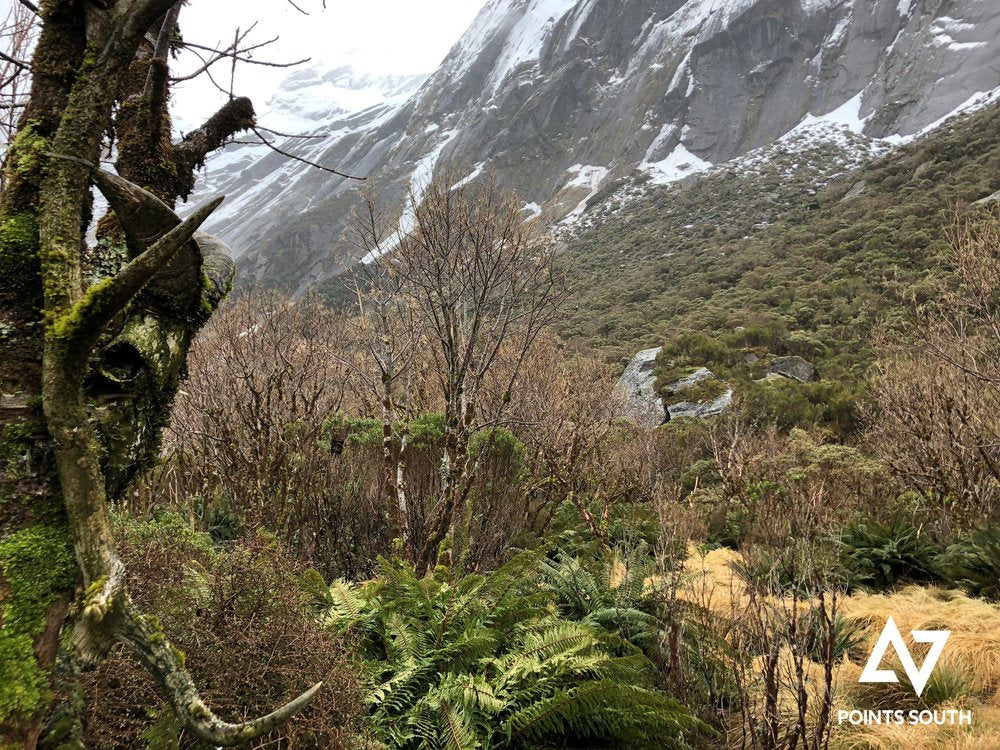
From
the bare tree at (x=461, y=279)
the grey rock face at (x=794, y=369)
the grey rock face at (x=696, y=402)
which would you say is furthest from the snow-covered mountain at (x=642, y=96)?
the bare tree at (x=461, y=279)

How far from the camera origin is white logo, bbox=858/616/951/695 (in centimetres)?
332

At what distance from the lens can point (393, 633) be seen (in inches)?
133

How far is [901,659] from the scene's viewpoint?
3.44 meters

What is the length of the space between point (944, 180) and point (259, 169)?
5074 inches

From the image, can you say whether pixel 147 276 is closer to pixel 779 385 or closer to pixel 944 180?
pixel 779 385

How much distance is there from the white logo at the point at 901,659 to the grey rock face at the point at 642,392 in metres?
8.75

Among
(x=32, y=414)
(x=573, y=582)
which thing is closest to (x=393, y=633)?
(x=573, y=582)

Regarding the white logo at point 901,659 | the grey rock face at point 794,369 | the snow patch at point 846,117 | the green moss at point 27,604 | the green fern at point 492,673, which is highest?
the snow patch at point 846,117

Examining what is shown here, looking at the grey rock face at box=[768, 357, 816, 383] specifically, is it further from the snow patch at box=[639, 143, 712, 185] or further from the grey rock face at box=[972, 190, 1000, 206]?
the snow patch at box=[639, 143, 712, 185]

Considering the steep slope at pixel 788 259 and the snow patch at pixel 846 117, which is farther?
the snow patch at pixel 846 117

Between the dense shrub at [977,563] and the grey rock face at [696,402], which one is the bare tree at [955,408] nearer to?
the dense shrub at [977,563]

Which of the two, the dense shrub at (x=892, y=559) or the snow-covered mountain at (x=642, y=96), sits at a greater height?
the snow-covered mountain at (x=642, y=96)

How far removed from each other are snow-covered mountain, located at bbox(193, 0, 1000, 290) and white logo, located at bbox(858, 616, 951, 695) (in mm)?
29355

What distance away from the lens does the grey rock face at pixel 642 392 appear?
15.1 metres
